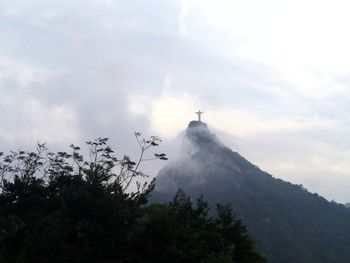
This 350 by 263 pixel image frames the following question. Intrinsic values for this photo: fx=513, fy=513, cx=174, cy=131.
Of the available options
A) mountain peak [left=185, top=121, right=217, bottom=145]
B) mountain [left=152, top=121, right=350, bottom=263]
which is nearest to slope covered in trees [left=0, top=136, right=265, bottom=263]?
mountain [left=152, top=121, right=350, bottom=263]

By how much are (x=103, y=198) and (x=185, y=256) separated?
156 inches

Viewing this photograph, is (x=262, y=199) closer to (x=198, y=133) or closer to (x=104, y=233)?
(x=198, y=133)

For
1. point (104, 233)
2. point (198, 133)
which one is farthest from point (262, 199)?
point (104, 233)

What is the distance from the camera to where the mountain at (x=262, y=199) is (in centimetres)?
8488

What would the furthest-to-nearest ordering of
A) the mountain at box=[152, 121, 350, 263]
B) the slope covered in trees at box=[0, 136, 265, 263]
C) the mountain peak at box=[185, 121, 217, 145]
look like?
1. the mountain peak at box=[185, 121, 217, 145]
2. the mountain at box=[152, 121, 350, 263]
3. the slope covered in trees at box=[0, 136, 265, 263]

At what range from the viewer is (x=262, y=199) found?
10662cm

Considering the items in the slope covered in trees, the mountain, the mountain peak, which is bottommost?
the slope covered in trees

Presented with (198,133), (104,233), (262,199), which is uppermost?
(198,133)

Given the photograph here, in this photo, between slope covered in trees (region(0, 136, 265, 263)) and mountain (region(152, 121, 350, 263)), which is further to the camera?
mountain (region(152, 121, 350, 263))


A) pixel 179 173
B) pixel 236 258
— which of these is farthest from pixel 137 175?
pixel 179 173

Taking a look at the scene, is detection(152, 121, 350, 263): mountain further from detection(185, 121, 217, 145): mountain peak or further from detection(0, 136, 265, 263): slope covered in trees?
detection(0, 136, 265, 263): slope covered in trees

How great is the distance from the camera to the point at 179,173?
121188 mm

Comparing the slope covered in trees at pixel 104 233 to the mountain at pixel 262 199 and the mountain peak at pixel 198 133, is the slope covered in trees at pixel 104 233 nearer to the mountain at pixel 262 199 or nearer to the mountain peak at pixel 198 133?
the mountain at pixel 262 199

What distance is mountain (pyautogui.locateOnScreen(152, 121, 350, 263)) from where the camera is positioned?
84.9 m
